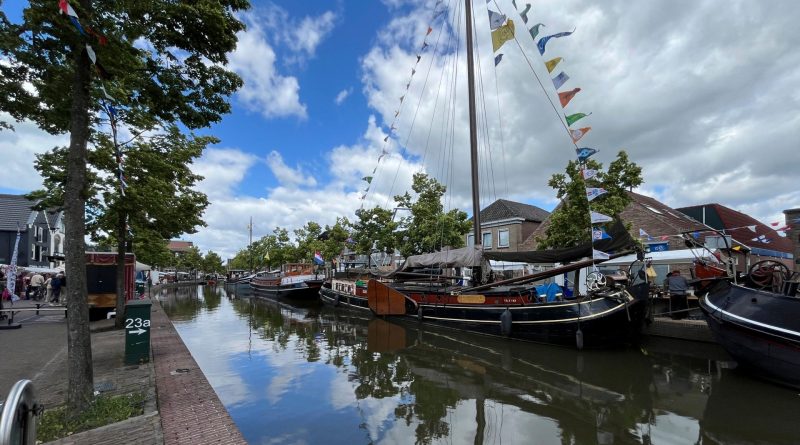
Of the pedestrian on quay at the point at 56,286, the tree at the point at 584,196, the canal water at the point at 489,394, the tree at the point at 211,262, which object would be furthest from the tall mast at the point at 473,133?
the tree at the point at 211,262

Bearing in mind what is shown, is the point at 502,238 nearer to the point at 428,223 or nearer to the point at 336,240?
the point at 428,223

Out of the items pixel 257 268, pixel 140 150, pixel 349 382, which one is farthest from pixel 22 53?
pixel 257 268

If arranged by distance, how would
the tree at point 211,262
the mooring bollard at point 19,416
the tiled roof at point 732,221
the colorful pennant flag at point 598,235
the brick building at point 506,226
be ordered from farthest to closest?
1. the tree at point 211,262
2. the brick building at point 506,226
3. the tiled roof at point 732,221
4. the colorful pennant flag at point 598,235
5. the mooring bollard at point 19,416

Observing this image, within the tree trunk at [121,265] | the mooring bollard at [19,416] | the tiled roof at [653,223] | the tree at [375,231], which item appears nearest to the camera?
the mooring bollard at [19,416]

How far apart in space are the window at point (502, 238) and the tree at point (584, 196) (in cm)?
1501

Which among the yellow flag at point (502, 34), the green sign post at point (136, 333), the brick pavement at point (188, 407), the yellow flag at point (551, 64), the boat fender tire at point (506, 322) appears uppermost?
the yellow flag at point (502, 34)

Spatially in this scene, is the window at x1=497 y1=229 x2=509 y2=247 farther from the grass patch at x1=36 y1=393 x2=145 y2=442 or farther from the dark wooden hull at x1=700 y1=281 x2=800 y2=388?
the grass patch at x1=36 y1=393 x2=145 y2=442

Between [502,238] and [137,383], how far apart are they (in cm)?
3031

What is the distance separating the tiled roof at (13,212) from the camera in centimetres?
3156

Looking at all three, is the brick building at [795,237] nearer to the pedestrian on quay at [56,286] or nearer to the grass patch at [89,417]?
the grass patch at [89,417]

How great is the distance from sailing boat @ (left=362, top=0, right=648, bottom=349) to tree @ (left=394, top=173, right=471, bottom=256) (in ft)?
22.9

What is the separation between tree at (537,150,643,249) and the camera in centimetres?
1759

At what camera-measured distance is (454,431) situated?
6.33 meters

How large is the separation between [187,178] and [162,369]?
23.2 feet
